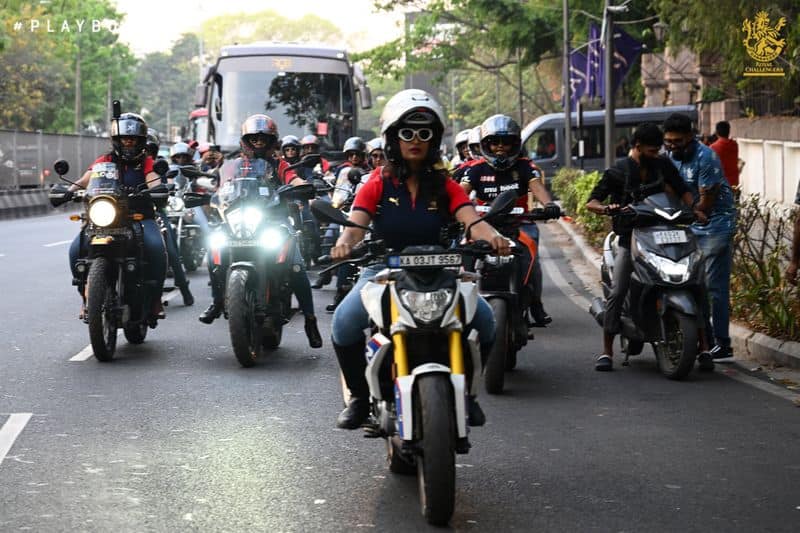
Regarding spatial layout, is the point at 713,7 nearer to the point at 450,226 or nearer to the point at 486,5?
the point at 450,226

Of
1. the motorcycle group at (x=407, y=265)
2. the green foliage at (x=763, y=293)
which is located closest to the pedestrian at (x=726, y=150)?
the green foliage at (x=763, y=293)

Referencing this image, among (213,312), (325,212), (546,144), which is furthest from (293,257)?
(546,144)

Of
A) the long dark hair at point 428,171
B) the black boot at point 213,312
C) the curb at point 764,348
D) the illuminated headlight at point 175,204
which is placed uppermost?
the long dark hair at point 428,171

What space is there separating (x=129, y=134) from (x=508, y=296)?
3.52m

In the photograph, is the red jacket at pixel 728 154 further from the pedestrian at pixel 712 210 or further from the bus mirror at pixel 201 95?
the bus mirror at pixel 201 95

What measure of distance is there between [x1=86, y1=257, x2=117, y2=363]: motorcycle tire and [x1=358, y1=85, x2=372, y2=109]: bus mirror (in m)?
15.5

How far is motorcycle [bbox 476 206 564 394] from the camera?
9164 millimetres

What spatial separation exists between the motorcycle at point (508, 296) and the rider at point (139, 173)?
2.65m

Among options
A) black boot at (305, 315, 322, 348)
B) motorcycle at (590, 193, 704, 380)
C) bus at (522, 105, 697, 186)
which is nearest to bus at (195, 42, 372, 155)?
black boot at (305, 315, 322, 348)

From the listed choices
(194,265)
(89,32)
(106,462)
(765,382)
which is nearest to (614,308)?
(765,382)

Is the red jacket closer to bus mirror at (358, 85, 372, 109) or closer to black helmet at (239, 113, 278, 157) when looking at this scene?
bus mirror at (358, 85, 372, 109)

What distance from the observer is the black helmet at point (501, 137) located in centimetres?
1048

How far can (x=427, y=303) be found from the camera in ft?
19.1

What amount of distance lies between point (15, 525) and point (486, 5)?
41.2 metres
